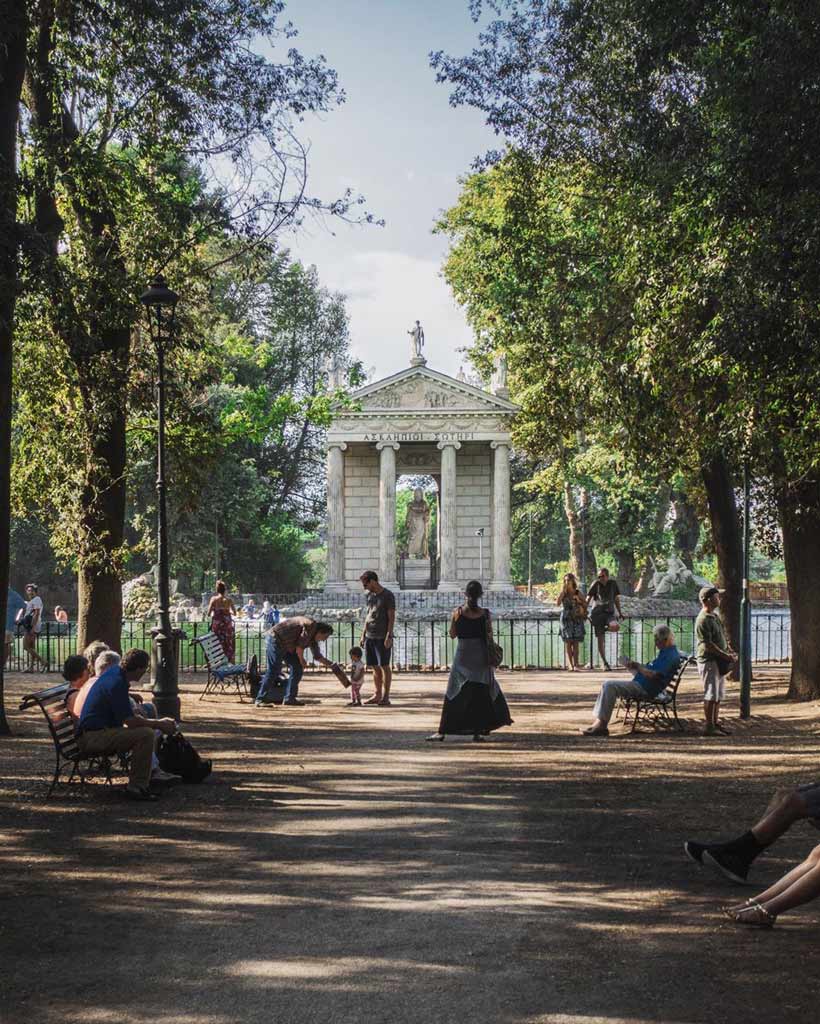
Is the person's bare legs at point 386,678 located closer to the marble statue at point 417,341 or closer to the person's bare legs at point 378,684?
the person's bare legs at point 378,684

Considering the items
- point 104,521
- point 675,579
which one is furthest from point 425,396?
point 104,521

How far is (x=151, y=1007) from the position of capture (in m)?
4.43

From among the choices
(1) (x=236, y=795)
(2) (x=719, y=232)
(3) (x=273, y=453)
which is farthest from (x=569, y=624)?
(3) (x=273, y=453)

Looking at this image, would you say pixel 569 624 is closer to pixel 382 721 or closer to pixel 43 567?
pixel 382 721

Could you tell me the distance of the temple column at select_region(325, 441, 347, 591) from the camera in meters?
52.2

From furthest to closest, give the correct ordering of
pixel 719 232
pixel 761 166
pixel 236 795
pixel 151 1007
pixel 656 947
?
pixel 719 232, pixel 761 166, pixel 236 795, pixel 656 947, pixel 151 1007

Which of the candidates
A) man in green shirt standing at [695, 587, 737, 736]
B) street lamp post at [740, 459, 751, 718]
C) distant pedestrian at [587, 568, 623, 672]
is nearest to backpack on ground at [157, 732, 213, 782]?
man in green shirt standing at [695, 587, 737, 736]

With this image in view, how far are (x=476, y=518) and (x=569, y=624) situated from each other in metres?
32.1

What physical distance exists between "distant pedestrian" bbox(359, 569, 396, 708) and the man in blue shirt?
7.31 m

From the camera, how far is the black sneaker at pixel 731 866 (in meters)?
6.21

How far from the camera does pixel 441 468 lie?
53844 millimetres

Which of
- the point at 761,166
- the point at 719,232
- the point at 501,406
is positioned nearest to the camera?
the point at 761,166

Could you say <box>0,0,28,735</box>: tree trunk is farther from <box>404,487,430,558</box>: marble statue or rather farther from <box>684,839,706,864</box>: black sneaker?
<box>404,487,430,558</box>: marble statue

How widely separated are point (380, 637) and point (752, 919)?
11205mm
